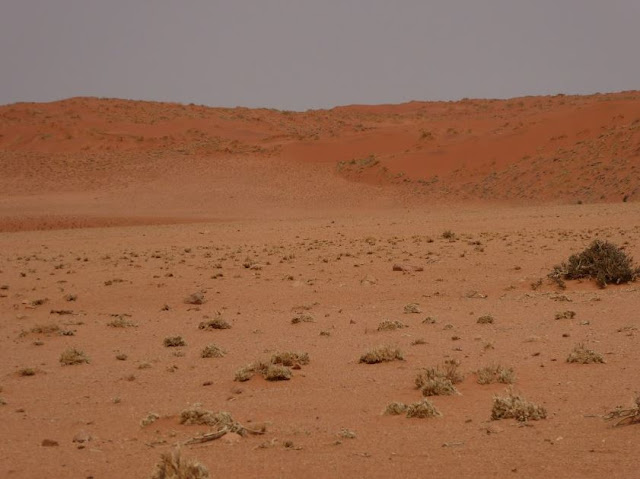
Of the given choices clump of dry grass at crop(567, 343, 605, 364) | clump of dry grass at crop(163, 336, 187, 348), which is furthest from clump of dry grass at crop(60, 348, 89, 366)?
clump of dry grass at crop(567, 343, 605, 364)

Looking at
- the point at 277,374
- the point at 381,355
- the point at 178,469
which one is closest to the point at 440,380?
the point at 381,355

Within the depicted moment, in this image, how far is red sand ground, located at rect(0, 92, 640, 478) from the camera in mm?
6852

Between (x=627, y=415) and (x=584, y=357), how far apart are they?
2730mm

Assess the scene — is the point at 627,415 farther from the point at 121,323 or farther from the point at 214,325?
the point at 121,323

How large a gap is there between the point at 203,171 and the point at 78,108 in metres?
25.7

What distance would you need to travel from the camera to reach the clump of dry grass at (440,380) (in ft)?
27.6

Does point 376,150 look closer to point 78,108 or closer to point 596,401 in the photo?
point 78,108

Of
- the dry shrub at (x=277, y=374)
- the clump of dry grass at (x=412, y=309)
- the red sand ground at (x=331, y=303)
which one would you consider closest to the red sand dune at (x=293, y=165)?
the red sand ground at (x=331, y=303)

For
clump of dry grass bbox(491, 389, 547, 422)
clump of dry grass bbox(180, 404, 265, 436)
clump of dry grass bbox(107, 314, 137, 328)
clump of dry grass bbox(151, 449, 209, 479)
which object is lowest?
clump of dry grass bbox(107, 314, 137, 328)

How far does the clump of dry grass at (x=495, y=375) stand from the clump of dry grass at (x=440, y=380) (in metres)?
0.22

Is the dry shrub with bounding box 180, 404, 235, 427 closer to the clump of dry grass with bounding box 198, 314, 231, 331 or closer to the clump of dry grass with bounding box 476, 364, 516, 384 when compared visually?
the clump of dry grass with bounding box 476, 364, 516, 384

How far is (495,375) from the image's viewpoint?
8875mm

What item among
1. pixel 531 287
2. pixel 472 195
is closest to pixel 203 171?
pixel 472 195

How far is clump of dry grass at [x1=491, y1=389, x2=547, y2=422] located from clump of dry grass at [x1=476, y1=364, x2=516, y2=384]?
4.16 feet
